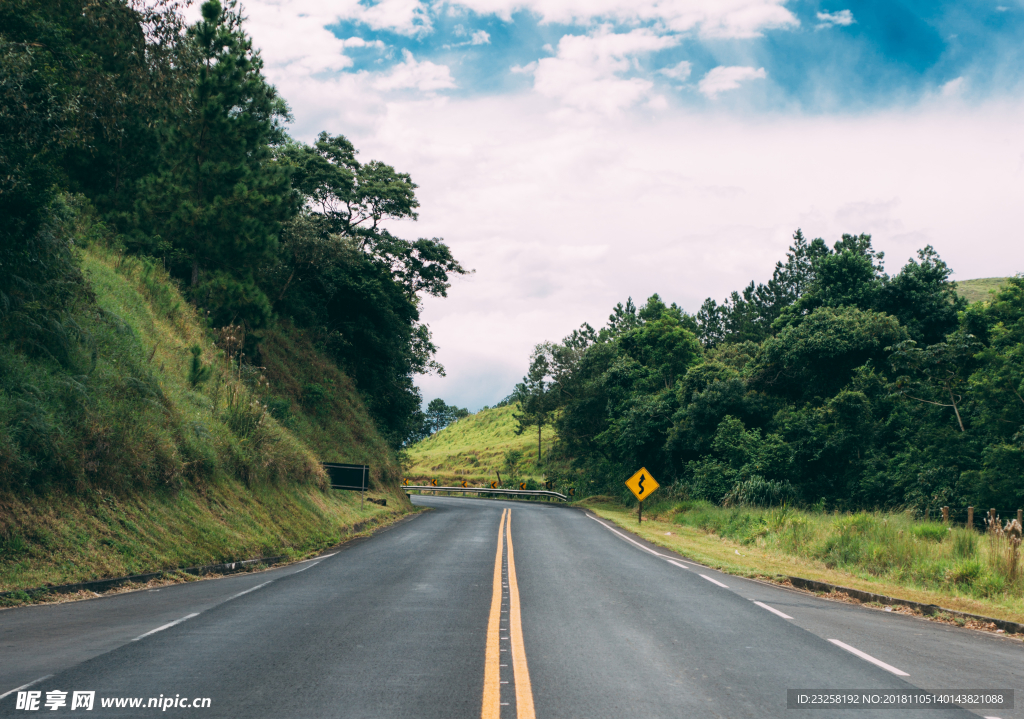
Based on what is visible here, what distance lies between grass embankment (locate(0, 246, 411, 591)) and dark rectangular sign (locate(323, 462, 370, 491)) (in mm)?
561

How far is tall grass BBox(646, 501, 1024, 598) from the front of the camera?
12531 mm

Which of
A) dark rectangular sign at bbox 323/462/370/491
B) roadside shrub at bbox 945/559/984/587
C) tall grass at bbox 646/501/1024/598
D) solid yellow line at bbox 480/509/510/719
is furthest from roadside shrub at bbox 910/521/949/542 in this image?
dark rectangular sign at bbox 323/462/370/491

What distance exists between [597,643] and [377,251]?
3353 centimetres

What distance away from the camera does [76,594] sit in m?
10.2

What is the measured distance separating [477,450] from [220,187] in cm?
7254

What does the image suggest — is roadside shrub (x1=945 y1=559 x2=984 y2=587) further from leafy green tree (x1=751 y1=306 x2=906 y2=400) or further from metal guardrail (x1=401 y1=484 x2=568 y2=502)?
metal guardrail (x1=401 y1=484 x2=568 y2=502)

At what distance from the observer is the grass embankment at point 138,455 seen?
11.2m

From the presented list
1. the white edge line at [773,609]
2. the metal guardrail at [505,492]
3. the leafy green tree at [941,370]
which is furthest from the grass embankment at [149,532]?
the metal guardrail at [505,492]

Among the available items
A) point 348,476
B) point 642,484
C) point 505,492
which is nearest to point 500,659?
point 348,476

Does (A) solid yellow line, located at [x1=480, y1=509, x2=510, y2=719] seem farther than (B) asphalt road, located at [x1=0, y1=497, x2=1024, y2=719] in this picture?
No

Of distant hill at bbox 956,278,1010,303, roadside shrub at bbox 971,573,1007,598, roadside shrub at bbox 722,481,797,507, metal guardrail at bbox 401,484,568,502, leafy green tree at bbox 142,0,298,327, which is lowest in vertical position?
metal guardrail at bbox 401,484,568,502

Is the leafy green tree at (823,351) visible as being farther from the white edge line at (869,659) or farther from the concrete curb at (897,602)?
the white edge line at (869,659)

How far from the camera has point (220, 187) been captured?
2477 cm

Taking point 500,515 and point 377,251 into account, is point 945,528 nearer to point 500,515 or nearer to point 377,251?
point 500,515
